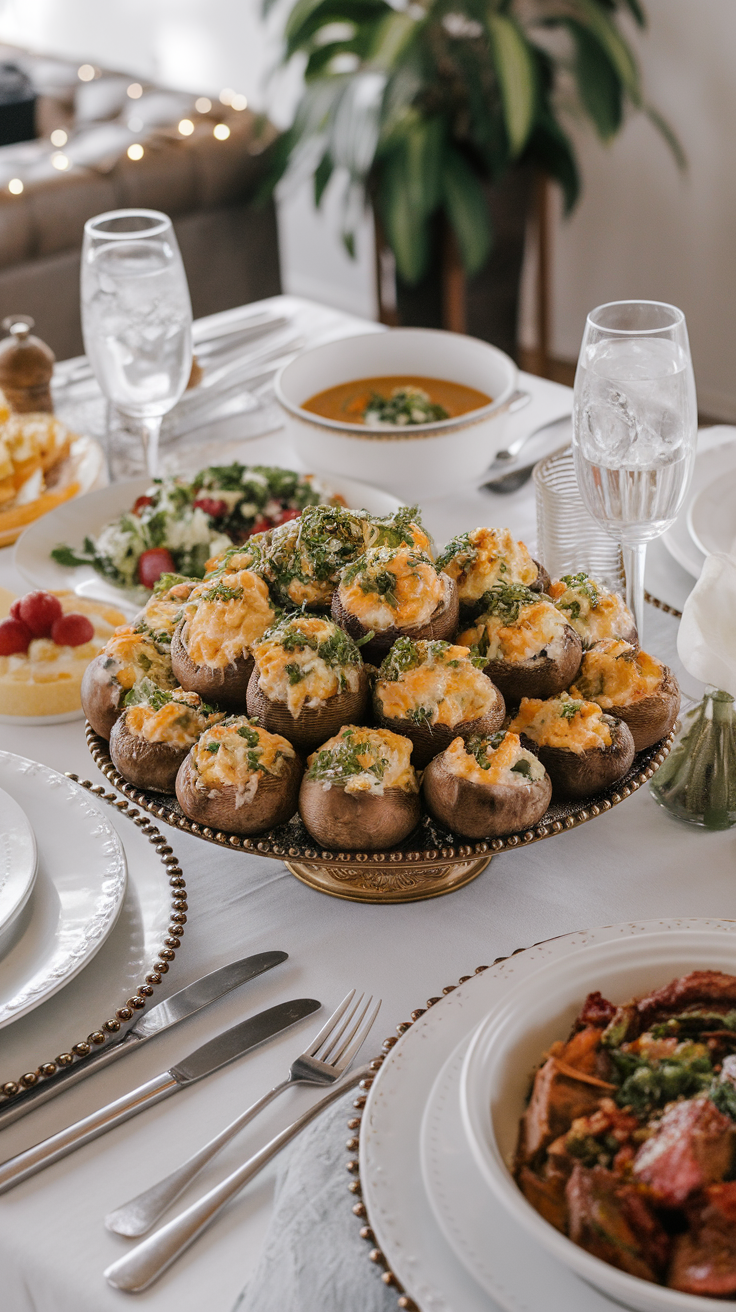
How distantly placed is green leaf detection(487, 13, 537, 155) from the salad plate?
7.96ft

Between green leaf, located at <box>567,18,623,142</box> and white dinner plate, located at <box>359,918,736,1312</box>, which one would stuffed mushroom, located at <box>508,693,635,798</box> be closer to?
white dinner plate, located at <box>359,918,736,1312</box>

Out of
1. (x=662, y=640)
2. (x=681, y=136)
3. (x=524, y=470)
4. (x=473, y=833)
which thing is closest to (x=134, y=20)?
(x=681, y=136)

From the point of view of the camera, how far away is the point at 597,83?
365 centimetres

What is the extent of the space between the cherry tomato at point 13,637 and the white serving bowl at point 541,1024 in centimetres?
68

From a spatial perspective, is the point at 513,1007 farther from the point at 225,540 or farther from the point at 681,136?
the point at 681,136

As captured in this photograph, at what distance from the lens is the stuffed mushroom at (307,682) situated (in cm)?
82

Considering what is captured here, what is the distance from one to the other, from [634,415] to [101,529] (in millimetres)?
710

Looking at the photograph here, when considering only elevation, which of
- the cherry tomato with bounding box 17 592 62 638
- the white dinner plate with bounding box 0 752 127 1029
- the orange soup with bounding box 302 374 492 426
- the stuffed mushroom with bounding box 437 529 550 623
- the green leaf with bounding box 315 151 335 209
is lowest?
the white dinner plate with bounding box 0 752 127 1029

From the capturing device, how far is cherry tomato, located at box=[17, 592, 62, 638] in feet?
3.85

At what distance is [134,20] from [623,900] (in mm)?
6304

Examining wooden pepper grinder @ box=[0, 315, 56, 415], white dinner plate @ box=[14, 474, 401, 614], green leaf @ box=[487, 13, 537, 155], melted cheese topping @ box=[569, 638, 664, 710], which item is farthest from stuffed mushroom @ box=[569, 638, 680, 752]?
green leaf @ box=[487, 13, 537, 155]

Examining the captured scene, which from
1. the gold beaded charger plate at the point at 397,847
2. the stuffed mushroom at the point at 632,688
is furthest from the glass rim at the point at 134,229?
the stuffed mushroom at the point at 632,688

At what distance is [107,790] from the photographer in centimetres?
107

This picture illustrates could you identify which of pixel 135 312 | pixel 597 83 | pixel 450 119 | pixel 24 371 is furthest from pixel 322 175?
pixel 135 312
